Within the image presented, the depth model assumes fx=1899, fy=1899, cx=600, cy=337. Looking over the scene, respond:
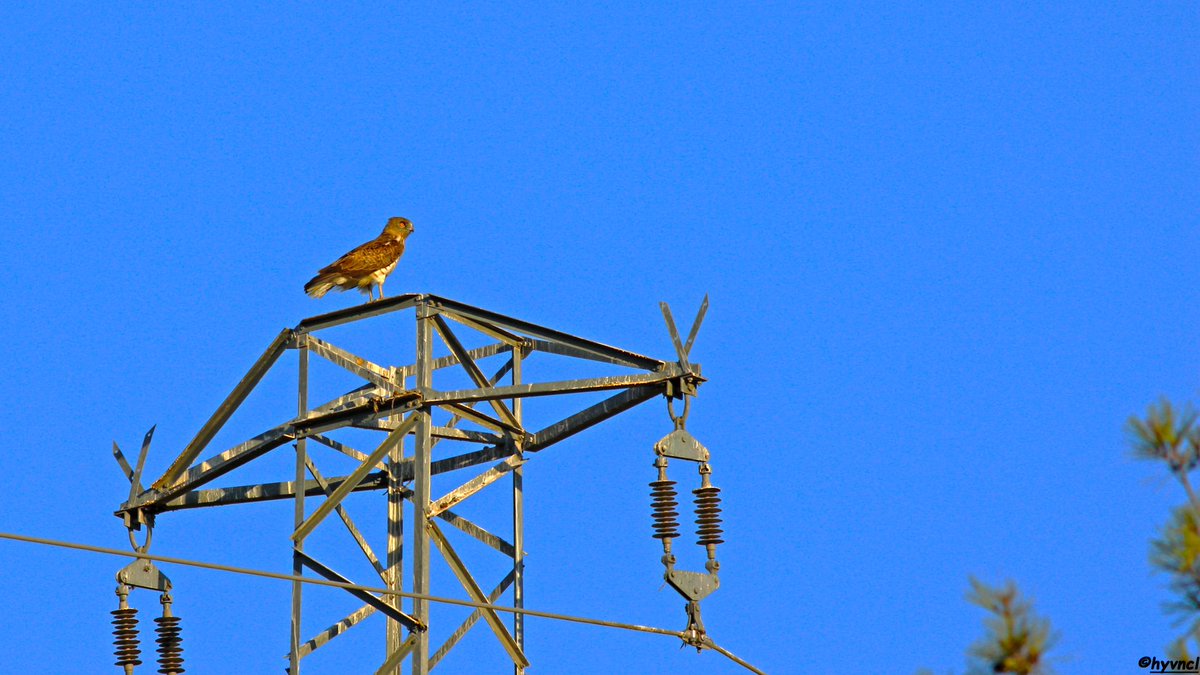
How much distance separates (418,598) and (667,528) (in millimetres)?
1937

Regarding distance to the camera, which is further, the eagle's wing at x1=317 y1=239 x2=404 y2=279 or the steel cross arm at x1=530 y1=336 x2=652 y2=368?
the eagle's wing at x1=317 y1=239 x2=404 y2=279

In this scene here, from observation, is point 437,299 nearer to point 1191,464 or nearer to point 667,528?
point 667,528

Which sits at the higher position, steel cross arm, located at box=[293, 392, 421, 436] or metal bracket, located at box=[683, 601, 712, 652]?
steel cross arm, located at box=[293, 392, 421, 436]

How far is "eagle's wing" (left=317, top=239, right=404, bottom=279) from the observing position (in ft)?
57.6

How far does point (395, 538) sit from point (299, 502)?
89 cm

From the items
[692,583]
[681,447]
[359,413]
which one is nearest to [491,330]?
[359,413]

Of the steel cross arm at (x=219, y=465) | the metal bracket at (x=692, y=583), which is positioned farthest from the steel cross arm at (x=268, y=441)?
the metal bracket at (x=692, y=583)

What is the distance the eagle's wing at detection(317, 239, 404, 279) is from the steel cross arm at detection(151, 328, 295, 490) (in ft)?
5.34

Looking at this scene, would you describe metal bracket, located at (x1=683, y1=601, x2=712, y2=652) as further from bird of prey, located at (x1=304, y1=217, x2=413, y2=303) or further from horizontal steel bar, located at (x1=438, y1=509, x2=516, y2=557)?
bird of prey, located at (x1=304, y1=217, x2=413, y2=303)

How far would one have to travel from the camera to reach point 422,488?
48.6 feet

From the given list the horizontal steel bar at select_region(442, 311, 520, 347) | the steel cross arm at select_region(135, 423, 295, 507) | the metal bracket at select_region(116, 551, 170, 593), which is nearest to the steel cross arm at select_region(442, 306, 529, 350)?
the horizontal steel bar at select_region(442, 311, 520, 347)

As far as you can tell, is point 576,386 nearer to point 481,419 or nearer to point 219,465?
point 481,419

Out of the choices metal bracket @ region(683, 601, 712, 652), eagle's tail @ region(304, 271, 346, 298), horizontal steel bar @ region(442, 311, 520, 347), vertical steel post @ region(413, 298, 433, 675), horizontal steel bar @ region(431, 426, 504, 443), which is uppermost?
eagle's tail @ region(304, 271, 346, 298)

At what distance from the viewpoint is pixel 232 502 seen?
16781 mm
